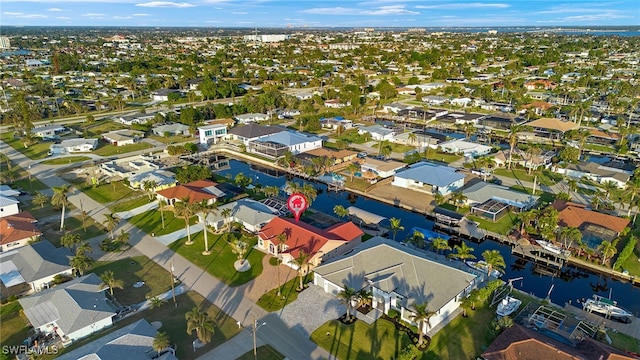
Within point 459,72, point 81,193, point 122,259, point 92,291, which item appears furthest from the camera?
point 459,72

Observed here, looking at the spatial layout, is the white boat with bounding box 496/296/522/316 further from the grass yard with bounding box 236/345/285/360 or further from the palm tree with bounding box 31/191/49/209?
the palm tree with bounding box 31/191/49/209

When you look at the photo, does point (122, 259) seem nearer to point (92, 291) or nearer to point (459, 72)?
point (92, 291)

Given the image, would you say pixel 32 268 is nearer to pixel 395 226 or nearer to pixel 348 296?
pixel 348 296

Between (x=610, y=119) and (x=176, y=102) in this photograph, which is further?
(x=176, y=102)

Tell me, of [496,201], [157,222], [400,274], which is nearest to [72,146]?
[157,222]

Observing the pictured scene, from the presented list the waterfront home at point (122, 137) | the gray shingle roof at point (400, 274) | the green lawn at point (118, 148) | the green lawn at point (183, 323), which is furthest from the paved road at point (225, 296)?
the waterfront home at point (122, 137)

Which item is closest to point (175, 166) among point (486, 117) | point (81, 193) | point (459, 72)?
point (81, 193)
